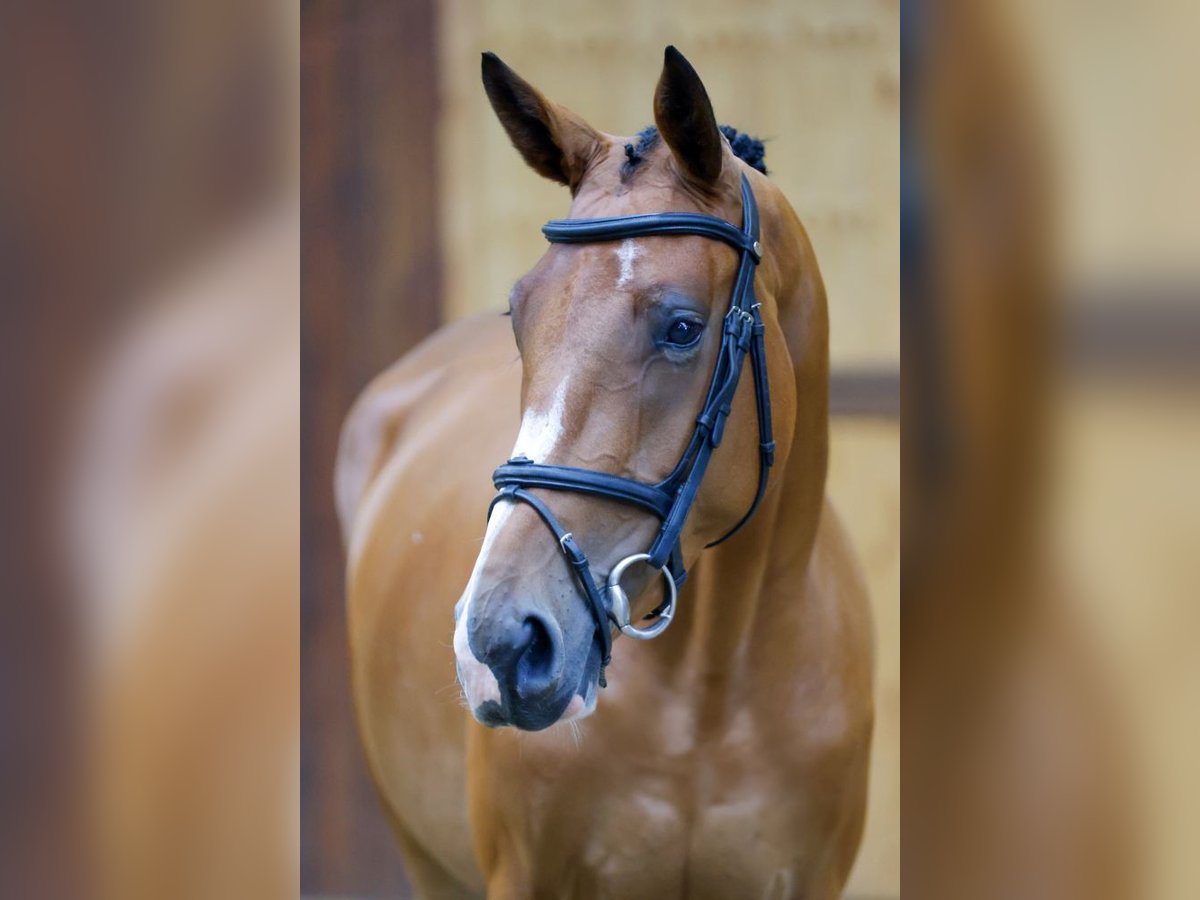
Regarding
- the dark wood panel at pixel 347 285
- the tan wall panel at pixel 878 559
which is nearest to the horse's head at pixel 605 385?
the tan wall panel at pixel 878 559

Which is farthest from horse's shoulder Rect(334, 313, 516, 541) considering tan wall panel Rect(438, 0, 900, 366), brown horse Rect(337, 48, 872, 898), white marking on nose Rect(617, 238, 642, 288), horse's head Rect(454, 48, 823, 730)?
white marking on nose Rect(617, 238, 642, 288)

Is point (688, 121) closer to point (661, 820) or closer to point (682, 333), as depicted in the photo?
point (682, 333)

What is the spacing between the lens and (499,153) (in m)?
3.21

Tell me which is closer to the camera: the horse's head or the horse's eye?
the horse's head

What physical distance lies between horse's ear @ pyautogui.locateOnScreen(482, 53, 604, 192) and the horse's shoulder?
1294mm

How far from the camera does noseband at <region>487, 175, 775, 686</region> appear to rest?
1353mm

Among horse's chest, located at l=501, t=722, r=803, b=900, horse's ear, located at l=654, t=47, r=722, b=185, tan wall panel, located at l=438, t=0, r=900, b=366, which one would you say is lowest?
horse's chest, located at l=501, t=722, r=803, b=900

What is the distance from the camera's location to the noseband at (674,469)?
1.35m

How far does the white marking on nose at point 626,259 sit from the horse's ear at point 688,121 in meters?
0.17
